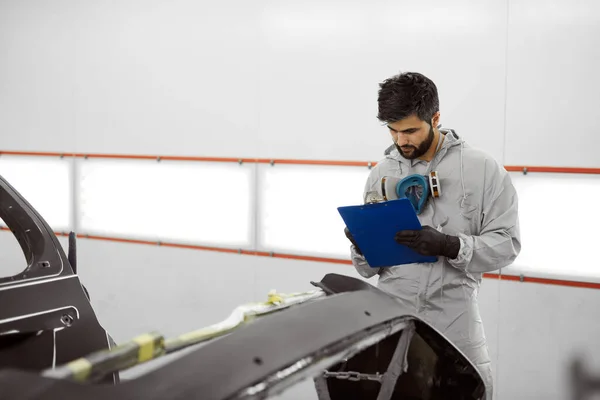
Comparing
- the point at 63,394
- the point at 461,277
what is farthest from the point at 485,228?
the point at 63,394

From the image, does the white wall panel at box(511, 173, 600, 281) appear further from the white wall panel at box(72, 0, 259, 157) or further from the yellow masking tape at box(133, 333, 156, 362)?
the yellow masking tape at box(133, 333, 156, 362)

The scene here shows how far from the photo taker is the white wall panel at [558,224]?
3.06m

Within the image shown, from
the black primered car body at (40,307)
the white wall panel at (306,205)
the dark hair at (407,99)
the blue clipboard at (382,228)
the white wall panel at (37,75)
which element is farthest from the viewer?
the white wall panel at (37,75)

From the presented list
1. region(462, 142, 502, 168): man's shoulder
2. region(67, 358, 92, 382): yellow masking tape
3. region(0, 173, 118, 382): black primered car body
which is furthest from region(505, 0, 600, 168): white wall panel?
region(67, 358, 92, 382): yellow masking tape

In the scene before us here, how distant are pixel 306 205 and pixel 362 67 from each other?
3.17 feet

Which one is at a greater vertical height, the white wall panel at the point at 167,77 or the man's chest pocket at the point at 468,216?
the white wall panel at the point at 167,77

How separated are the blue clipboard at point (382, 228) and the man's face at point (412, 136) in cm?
37

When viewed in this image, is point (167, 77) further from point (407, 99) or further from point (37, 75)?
point (407, 99)

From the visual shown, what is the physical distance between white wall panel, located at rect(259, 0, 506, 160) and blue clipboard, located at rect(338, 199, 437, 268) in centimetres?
129

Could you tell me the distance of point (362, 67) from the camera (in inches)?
141

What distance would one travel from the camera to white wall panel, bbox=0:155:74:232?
489 centimetres

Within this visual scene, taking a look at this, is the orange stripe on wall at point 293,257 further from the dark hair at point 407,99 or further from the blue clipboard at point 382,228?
the dark hair at point 407,99

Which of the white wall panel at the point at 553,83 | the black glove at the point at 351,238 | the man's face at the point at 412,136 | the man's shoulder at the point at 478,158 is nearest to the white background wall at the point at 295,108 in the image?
the white wall panel at the point at 553,83

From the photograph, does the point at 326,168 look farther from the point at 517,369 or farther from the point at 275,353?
the point at 275,353
